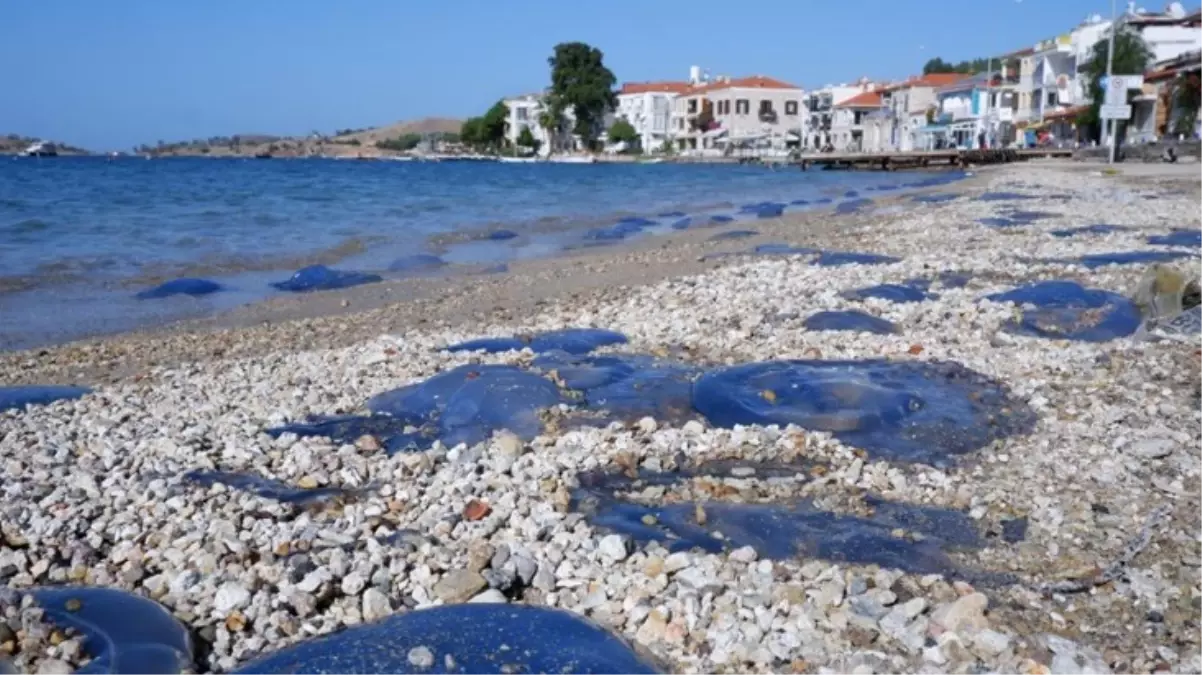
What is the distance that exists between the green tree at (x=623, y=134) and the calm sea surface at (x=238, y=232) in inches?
2726

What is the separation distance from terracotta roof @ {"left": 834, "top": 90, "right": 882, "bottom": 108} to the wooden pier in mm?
31809

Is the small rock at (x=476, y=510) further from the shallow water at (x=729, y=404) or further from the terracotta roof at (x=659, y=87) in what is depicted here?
the terracotta roof at (x=659, y=87)

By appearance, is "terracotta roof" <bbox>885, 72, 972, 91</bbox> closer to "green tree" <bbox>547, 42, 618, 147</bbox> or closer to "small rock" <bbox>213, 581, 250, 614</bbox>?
"green tree" <bbox>547, 42, 618, 147</bbox>

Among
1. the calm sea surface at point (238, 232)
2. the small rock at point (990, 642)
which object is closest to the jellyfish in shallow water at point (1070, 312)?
the small rock at point (990, 642)

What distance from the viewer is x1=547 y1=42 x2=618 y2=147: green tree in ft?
356

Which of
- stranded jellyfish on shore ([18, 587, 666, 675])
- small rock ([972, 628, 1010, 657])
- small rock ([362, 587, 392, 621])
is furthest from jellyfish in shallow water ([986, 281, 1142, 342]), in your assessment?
small rock ([362, 587, 392, 621])

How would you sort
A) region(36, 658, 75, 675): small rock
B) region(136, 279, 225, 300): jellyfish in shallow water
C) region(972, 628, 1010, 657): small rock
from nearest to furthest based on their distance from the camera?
region(36, 658, 75, 675): small rock < region(972, 628, 1010, 657): small rock < region(136, 279, 225, 300): jellyfish in shallow water

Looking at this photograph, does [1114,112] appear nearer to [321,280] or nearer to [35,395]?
[321,280]

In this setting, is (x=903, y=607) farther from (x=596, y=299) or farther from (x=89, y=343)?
(x=89, y=343)

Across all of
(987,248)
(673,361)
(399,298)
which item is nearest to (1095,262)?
(987,248)

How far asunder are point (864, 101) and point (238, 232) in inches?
3402

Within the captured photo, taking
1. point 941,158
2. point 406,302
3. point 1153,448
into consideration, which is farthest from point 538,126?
point 1153,448

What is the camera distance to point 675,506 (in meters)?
5.05

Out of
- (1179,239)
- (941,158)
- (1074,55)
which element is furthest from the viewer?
(1074,55)
